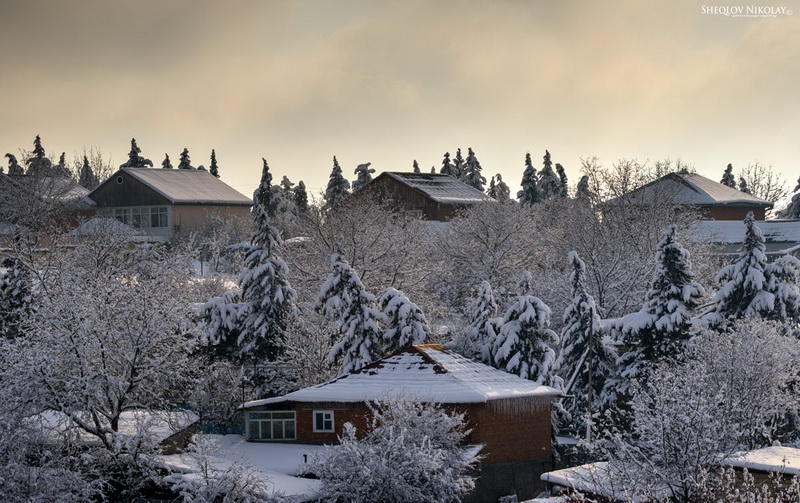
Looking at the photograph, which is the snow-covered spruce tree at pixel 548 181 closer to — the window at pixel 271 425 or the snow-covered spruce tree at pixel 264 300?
the snow-covered spruce tree at pixel 264 300

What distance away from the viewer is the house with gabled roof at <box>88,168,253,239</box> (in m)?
85.7

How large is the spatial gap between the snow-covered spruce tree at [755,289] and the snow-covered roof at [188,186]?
54.3 m

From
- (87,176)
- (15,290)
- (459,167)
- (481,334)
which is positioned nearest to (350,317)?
(481,334)

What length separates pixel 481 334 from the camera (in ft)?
148

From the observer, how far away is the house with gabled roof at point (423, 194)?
86.9m

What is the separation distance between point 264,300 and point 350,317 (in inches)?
243

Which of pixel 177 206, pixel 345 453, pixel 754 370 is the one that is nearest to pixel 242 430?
pixel 345 453

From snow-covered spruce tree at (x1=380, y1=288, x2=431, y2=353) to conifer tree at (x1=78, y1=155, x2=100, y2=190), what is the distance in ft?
327

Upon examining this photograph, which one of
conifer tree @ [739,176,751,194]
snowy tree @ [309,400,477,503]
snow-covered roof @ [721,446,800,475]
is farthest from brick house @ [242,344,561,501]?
conifer tree @ [739,176,751,194]

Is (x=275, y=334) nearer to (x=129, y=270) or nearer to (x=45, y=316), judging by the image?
(x=129, y=270)

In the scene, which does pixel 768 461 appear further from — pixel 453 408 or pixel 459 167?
pixel 459 167

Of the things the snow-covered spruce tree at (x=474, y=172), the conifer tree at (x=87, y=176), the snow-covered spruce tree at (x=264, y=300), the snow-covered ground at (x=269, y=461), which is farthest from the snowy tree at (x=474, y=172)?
the snow-covered ground at (x=269, y=461)

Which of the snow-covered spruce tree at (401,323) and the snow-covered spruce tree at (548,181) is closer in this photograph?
the snow-covered spruce tree at (401,323)

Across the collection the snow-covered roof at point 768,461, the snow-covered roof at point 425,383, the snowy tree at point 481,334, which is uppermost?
the snowy tree at point 481,334
